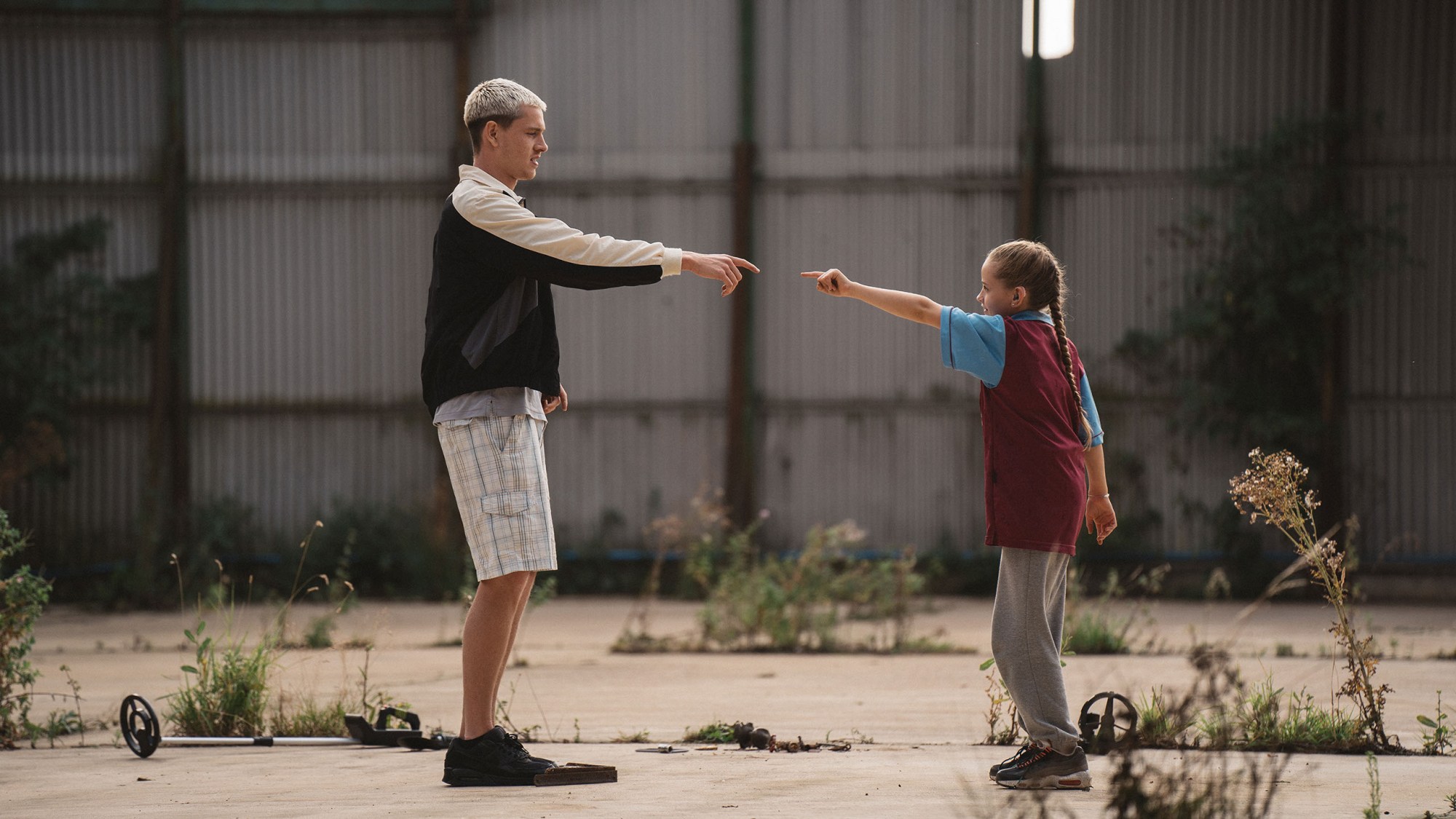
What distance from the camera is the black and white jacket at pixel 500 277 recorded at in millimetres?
3805

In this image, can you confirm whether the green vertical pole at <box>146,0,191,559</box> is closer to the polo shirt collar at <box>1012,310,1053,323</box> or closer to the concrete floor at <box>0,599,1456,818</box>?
the concrete floor at <box>0,599,1456,818</box>

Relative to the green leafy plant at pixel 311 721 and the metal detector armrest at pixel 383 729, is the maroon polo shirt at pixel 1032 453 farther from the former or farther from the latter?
the green leafy plant at pixel 311 721

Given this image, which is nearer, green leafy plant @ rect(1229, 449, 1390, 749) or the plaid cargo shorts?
the plaid cargo shorts

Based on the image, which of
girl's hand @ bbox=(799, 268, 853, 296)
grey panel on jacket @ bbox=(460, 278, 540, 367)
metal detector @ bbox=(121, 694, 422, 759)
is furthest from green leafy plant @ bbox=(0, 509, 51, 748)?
girl's hand @ bbox=(799, 268, 853, 296)

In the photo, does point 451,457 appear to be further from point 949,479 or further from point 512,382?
point 949,479

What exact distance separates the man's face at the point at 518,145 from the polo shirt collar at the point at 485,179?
0.13 ft

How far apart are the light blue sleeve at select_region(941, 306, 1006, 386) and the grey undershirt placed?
1.26 m

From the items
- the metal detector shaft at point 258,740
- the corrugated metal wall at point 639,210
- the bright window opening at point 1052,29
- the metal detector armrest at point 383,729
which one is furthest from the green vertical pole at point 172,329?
the bright window opening at point 1052,29

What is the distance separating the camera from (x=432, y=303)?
12.9ft

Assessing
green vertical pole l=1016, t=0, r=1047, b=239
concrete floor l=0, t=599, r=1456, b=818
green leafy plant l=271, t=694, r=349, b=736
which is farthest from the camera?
green vertical pole l=1016, t=0, r=1047, b=239

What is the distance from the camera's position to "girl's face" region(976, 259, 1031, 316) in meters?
3.84

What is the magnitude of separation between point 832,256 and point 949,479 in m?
2.30

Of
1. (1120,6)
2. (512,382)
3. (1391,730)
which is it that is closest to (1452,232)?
(1120,6)

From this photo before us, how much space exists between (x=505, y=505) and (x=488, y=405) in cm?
30
